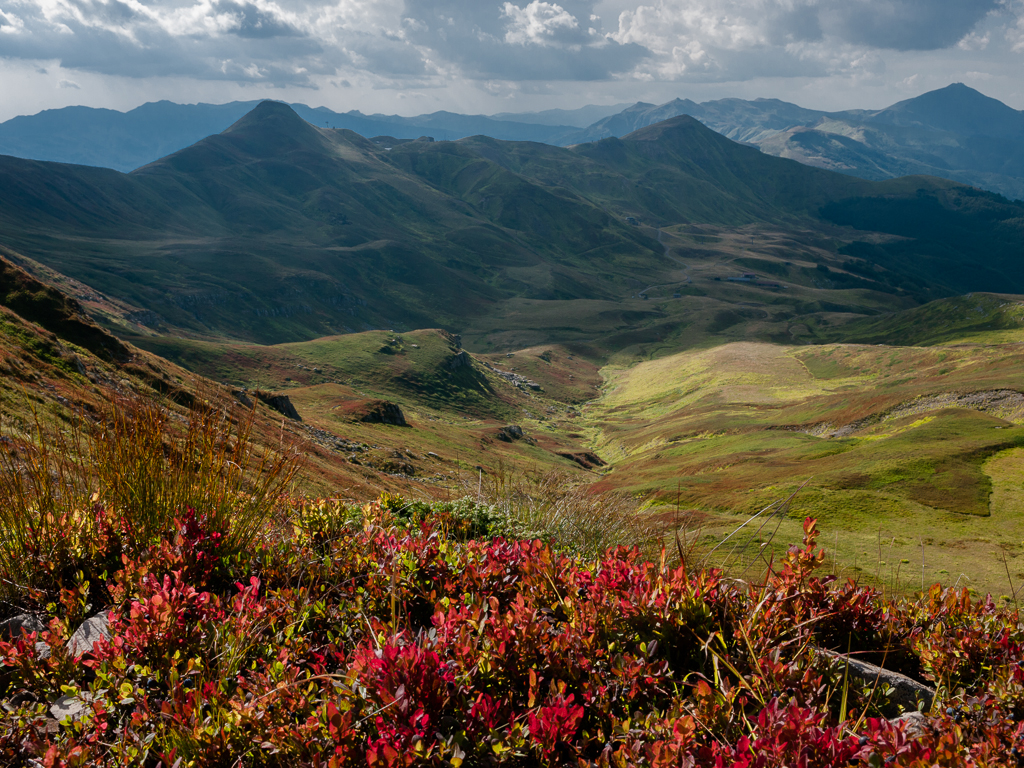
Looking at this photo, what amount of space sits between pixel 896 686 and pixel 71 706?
5.41 meters

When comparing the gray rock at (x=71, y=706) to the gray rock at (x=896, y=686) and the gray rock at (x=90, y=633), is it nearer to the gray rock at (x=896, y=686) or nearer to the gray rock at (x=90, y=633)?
the gray rock at (x=90, y=633)

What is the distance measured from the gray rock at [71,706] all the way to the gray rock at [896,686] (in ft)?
15.2

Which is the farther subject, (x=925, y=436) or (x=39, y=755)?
(x=925, y=436)

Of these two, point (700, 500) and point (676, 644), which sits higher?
point (676, 644)

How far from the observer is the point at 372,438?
1900 inches

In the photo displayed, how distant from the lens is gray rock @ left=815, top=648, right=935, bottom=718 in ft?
12.7

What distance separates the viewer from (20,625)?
4.46 m

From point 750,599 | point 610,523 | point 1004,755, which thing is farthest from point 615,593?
point 610,523

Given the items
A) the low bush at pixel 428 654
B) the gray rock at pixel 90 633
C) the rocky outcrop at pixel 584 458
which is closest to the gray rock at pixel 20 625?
the low bush at pixel 428 654

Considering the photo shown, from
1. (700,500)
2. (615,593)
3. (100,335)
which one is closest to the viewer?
(615,593)

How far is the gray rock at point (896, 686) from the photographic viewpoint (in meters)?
3.86

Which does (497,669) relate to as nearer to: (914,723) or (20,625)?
(914,723)

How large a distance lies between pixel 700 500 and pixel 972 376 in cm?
4691

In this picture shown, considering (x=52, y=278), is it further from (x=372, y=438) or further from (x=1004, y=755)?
(x=1004, y=755)
